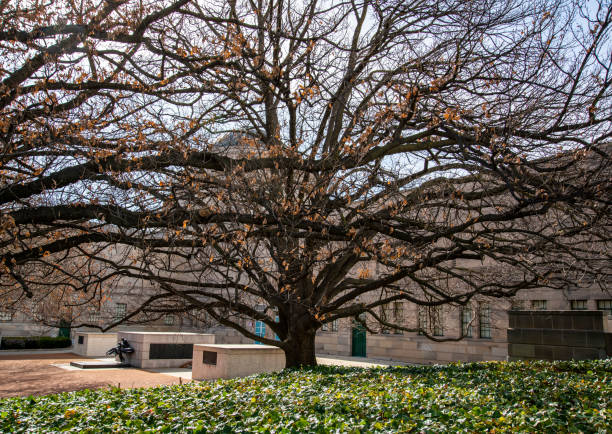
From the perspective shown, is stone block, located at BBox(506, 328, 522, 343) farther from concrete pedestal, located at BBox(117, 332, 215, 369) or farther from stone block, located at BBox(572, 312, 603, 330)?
concrete pedestal, located at BBox(117, 332, 215, 369)

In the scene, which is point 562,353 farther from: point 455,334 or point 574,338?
point 455,334

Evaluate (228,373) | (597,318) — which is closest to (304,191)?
(228,373)

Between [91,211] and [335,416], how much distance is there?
467 cm

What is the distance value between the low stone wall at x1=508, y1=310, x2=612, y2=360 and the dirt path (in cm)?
1258

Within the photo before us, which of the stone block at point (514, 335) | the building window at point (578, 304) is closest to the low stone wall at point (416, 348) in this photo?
the building window at point (578, 304)

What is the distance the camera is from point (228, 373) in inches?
697

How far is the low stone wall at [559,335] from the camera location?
15.8 m

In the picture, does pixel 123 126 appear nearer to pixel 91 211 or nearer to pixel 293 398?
pixel 91 211

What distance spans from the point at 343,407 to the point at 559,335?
42.5 ft

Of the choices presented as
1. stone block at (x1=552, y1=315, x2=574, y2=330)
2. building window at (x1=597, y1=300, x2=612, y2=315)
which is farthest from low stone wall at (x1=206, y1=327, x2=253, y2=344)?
stone block at (x1=552, y1=315, x2=574, y2=330)

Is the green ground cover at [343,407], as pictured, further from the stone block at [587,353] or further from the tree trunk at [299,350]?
the stone block at [587,353]

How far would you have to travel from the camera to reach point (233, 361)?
58.6ft

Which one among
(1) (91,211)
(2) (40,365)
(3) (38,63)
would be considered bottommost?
(2) (40,365)

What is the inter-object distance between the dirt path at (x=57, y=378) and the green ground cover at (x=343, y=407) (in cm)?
761
